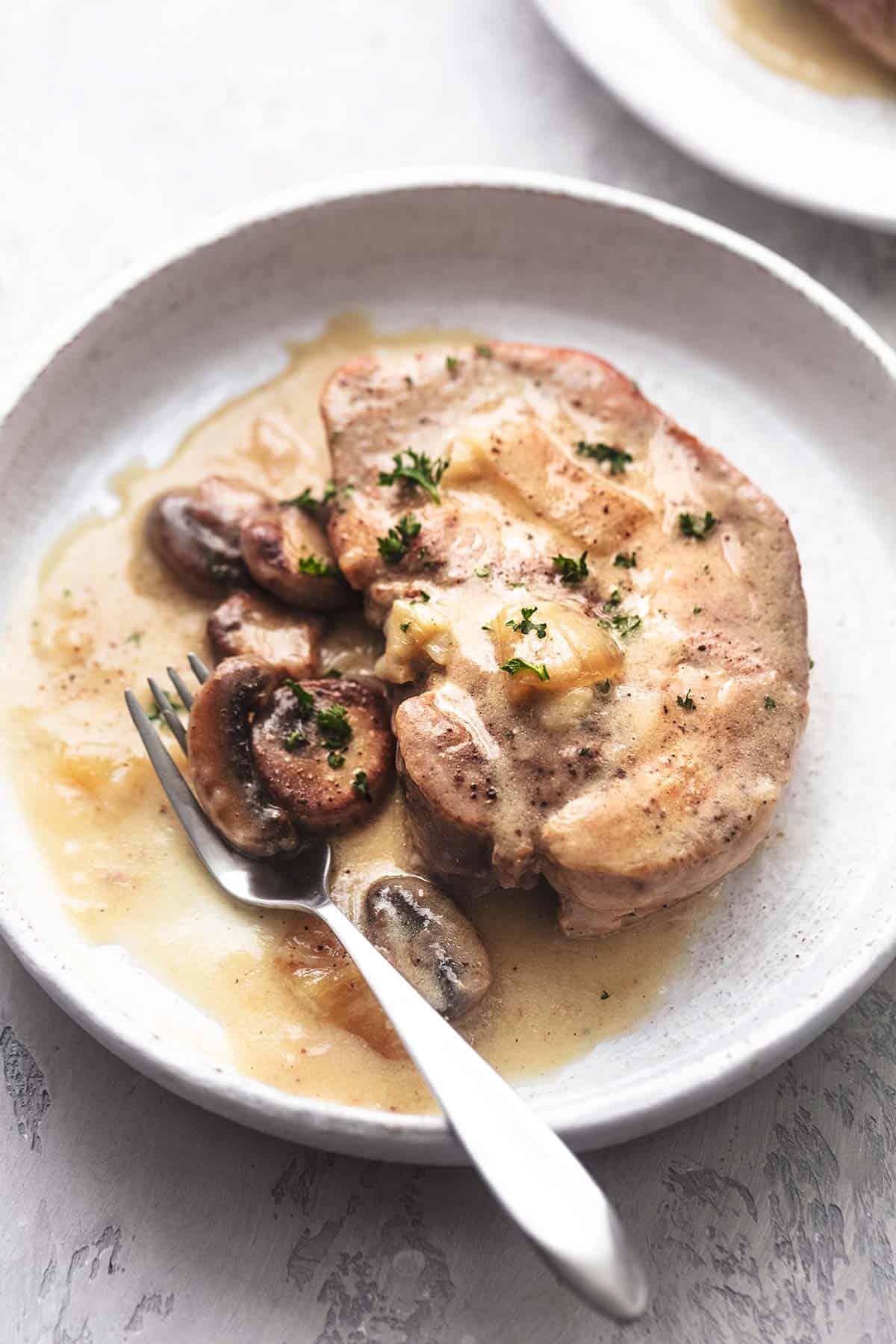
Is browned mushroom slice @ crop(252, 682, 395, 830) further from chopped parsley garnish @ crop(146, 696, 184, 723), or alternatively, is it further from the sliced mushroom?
chopped parsley garnish @ crop(146, 696, 184, 723)

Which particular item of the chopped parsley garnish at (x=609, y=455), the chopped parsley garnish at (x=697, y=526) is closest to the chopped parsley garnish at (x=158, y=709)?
the chopped parsley garnish at (x=609, y=455)

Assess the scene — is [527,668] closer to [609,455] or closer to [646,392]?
[609,455]

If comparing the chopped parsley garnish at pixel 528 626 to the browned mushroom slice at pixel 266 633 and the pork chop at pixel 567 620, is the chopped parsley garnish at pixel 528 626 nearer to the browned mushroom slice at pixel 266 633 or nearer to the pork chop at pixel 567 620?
the pork chop at pixel 567 620

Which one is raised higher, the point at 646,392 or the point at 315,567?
the point at 646,392

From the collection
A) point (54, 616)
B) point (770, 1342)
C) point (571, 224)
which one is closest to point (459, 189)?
point (571, 224)

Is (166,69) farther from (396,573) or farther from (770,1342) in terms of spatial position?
(770,1342)

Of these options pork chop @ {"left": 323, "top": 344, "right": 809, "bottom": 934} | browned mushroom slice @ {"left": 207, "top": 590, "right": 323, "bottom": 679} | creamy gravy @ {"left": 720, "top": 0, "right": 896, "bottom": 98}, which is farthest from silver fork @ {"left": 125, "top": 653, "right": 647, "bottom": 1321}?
creamy gravy @ {"left": 720, "top": 0, "right": 896, "bottom": 98}

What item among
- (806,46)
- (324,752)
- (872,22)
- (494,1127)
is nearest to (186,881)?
(324,752)
